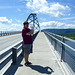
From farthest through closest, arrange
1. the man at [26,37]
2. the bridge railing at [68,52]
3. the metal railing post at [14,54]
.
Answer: the metal railing post at [14,54], the man at [26,37], the bridge railing at [68,52]

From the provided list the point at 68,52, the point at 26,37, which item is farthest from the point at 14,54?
the point at 68,52

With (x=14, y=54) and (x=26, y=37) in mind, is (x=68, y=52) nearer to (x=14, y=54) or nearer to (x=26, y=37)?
(x=26, y=37)

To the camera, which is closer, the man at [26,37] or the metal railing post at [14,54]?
the man at [26,37]

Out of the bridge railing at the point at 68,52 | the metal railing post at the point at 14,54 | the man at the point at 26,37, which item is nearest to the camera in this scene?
the bridge railing at the point at 68,52

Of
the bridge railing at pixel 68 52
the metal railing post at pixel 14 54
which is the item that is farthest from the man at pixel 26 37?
the bridge railing at pixel 68 52

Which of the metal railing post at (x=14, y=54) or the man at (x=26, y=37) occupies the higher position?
the man at (x=26, y=37)

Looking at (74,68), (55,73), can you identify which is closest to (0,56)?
(55,73)

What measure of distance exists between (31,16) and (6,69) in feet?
354

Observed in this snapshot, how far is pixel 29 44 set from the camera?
5770 mm

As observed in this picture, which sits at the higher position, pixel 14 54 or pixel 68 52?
pixel 68 52

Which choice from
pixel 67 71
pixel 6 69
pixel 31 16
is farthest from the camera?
pixel 31 16

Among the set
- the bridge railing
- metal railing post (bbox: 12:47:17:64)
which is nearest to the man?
metal railing post (bbox: 12:47:17:64)

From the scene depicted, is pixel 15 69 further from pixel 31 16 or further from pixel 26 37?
pixel 31 16

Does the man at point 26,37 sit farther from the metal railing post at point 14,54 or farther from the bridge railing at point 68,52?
the bridge railing at point 68,52
